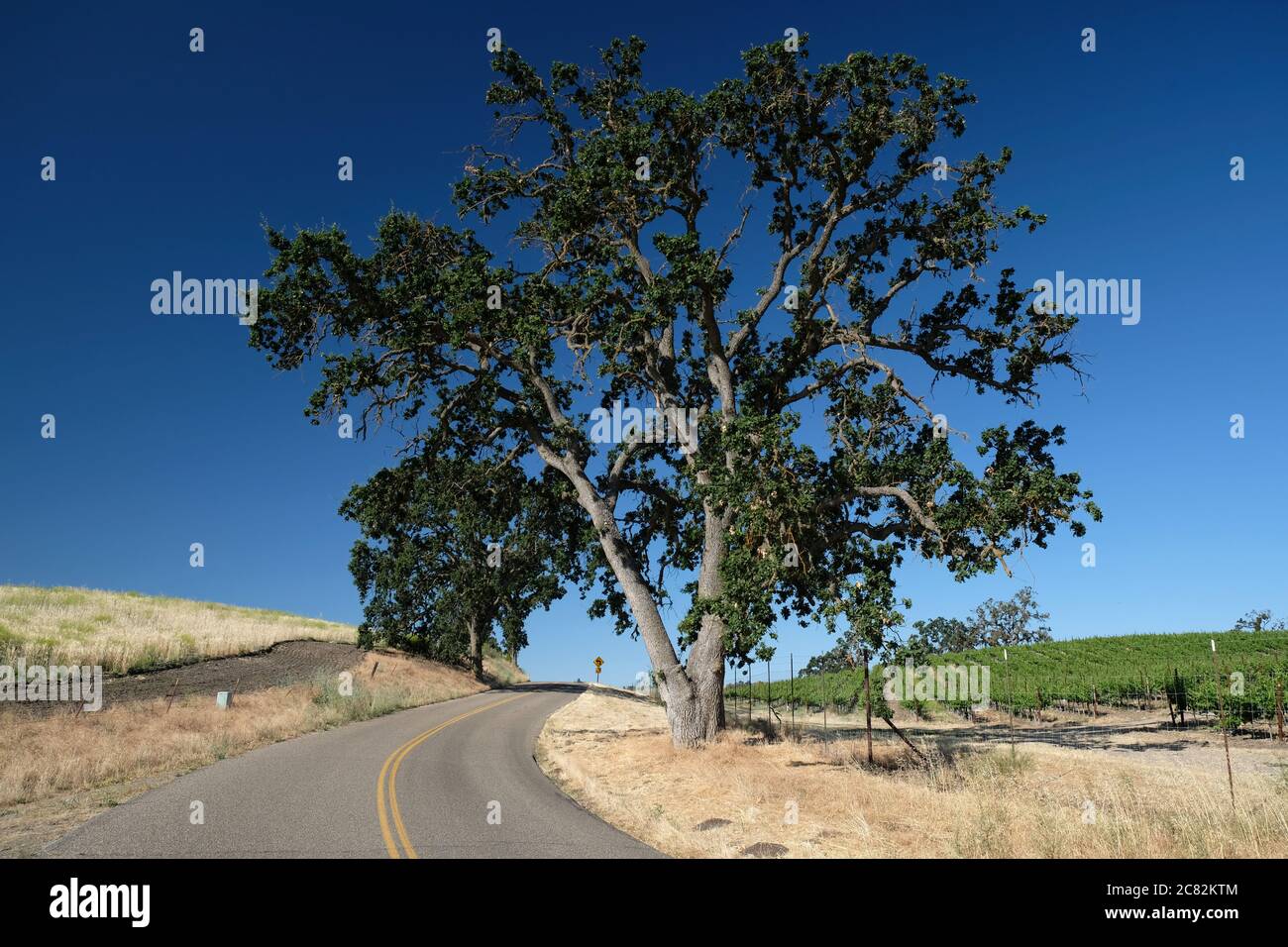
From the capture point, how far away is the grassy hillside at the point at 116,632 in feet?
86.0

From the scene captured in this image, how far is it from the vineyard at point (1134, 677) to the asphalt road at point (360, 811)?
631 inches

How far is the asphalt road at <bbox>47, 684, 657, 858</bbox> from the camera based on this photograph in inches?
379

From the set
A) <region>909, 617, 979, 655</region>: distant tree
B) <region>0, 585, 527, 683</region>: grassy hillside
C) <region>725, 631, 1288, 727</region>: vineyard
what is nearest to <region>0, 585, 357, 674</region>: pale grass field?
<region>0, 585, 527, 683</region>: grassy hillside

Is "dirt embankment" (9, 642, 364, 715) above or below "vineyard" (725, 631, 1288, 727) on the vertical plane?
above

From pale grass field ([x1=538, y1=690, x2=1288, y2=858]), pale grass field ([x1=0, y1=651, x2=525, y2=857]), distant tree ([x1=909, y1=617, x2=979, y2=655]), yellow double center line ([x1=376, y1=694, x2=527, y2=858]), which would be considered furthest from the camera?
distant tree ([x1=909, y1=617, x2=979, y2=655])

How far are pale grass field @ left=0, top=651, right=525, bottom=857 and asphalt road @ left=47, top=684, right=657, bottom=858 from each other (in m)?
0.80

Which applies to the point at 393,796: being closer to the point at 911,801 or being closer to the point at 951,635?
the point at 911,801

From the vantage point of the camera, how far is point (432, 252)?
21609 millimetres

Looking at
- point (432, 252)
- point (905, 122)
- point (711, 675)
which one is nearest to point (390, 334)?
point (432, 252)

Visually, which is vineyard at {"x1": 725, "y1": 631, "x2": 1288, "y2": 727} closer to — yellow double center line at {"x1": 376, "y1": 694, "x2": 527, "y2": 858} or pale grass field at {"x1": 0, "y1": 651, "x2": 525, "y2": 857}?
yellow double center line at {"x1": 376, "y1": 694, "x2": 527, "y2": 858}

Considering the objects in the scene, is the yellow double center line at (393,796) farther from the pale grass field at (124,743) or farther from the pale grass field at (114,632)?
the pale grass field at (114,632)

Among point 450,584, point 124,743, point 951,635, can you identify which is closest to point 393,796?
point 124,743

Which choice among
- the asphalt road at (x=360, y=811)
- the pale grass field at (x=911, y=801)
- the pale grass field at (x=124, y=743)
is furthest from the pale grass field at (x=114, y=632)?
the pale grass field at (x=911, y=801)
